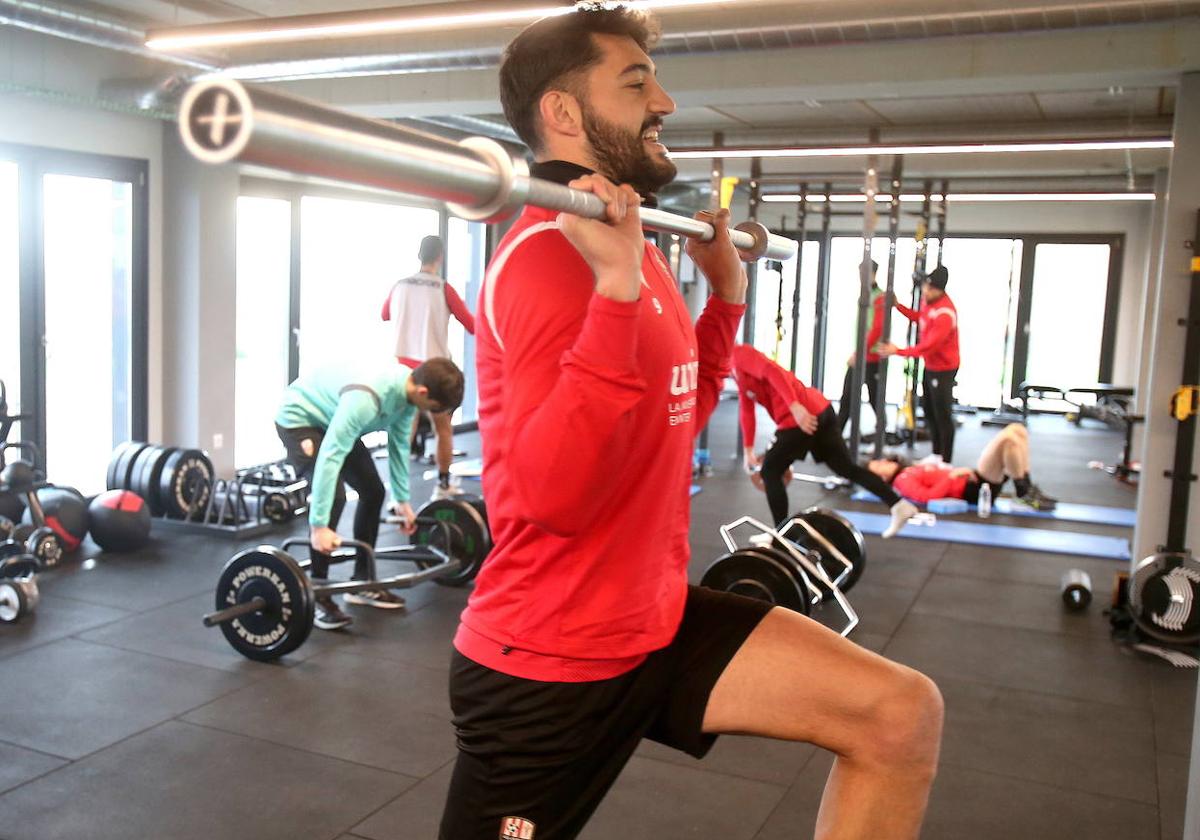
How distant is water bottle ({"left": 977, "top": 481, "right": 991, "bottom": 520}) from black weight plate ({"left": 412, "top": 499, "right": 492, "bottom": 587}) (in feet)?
11.1

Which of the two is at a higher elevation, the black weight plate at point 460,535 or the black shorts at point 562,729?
the black shorts at point 562,729

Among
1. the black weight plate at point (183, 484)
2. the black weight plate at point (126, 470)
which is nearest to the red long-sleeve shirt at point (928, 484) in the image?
the black weight plate at point (183, 484)

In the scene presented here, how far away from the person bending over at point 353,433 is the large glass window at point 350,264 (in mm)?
3265

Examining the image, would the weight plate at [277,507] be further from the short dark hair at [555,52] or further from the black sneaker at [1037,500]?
the short dark hair at [555,52]

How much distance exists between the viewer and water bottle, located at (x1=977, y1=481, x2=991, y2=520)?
660cm

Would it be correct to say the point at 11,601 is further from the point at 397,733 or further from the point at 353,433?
the point at 397,733

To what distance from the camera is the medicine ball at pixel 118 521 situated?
5066 mm

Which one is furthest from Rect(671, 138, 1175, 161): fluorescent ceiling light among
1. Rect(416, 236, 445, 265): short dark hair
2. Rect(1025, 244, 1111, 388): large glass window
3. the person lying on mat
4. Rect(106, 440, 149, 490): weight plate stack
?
Rect(1025, 244, 1111, 388): large glass window

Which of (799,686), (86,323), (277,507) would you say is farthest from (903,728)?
(86,323)

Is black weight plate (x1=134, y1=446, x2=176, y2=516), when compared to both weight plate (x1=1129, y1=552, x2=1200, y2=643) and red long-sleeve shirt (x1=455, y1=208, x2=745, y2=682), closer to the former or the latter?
weight plate (x1=1129, y1=552, x2=1200, y2=643)

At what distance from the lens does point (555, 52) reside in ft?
4.05

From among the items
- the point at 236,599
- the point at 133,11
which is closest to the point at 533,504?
the point at 236,599

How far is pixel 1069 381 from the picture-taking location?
12781 mm

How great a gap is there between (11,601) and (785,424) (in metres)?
3.24
